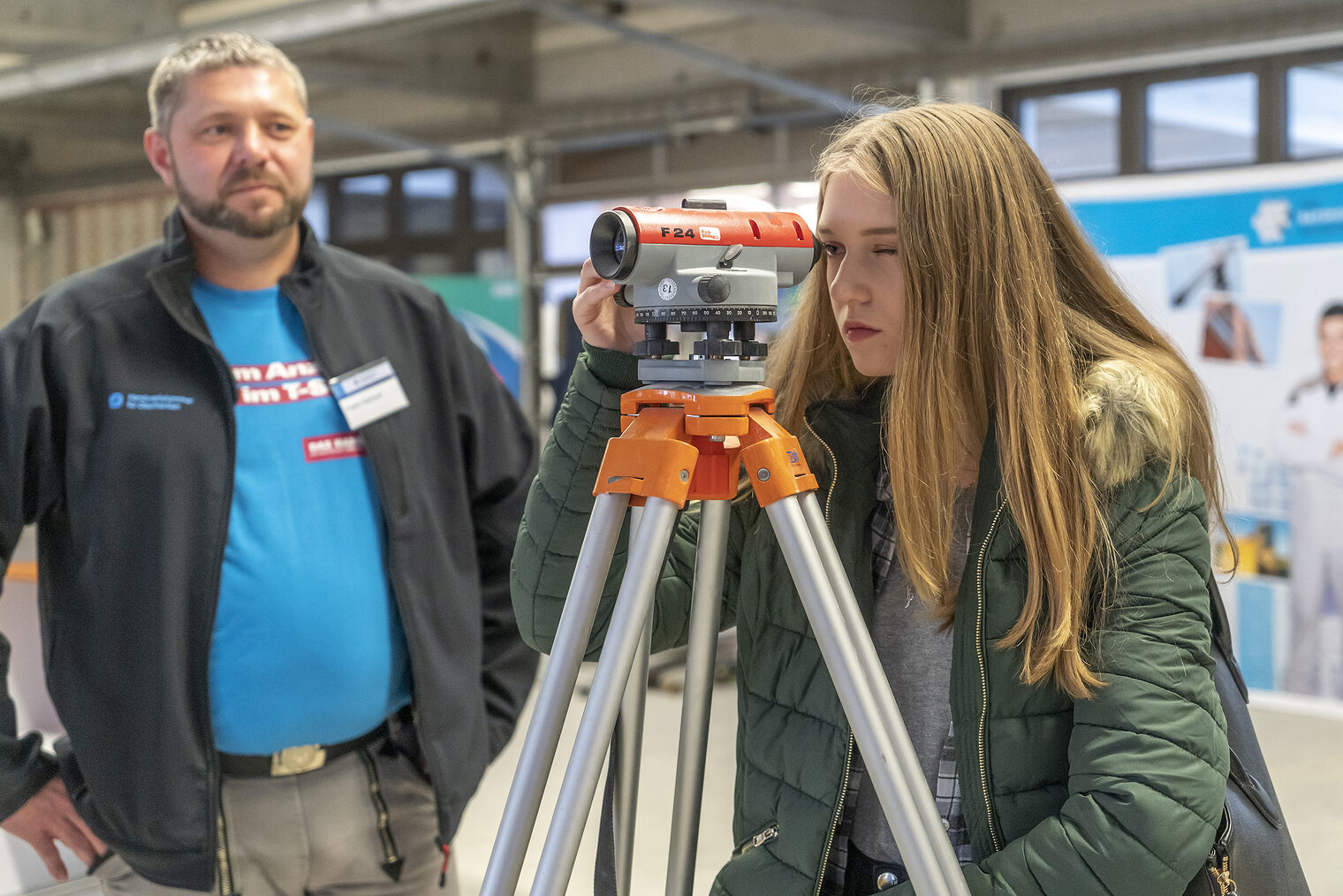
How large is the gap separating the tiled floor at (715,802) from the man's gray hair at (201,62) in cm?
200

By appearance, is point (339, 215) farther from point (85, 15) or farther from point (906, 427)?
point (906, 427)

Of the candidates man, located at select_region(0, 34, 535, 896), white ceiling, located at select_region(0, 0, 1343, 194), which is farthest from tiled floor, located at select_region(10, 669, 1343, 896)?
white ceiling, located at select_region(0, 0, 1343, 194)

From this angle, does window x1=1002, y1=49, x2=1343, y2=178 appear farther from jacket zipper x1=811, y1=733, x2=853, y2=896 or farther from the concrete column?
the concrete column

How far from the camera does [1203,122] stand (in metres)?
6.94

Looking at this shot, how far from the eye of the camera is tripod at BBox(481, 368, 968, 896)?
3.31ft

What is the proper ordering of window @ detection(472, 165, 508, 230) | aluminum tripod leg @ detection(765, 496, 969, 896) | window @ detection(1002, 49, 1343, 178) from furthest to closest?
1. window @ detection(472, 165, 508, 230)
2. window @ detection(1002, 49, 1343, 178)
3. aluminum tripod leg @ detection(765, 496, 969, 896)

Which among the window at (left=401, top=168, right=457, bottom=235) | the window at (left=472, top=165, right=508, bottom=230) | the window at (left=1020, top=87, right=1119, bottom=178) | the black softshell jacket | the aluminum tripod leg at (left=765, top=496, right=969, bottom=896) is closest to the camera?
the aluminum tripod leg at (left=765, top=496, right=969, bottom=896)

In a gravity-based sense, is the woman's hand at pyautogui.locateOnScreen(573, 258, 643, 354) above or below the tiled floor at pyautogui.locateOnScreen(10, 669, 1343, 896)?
above

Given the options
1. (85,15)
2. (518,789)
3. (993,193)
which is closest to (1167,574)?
(993,193)

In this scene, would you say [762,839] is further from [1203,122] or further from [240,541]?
[1203,122]

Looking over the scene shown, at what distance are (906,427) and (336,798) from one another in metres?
1.15

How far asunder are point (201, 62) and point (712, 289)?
122cm

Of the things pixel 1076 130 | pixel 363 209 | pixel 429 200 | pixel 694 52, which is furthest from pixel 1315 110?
pixel 363 209

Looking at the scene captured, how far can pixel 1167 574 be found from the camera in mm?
1108
